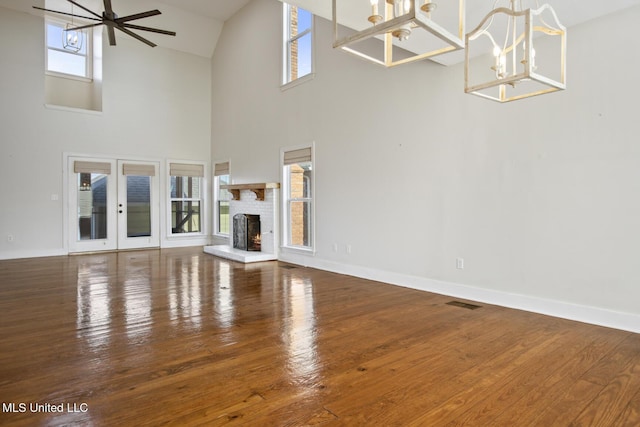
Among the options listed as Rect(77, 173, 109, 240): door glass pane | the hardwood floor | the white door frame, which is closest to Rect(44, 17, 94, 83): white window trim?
the white door frame

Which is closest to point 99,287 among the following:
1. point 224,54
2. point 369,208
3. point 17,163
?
point 369,208

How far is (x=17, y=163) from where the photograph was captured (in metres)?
7.50

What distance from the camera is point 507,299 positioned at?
165 inches

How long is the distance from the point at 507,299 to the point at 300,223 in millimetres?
3909

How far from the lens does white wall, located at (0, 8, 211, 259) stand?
24.4ft

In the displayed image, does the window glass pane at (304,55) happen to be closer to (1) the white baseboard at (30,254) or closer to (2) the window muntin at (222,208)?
(2) the window muntin at (222,208)

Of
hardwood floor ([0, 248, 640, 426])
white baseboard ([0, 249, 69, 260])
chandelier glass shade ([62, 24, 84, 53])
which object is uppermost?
chandelier glass shade ([62, 24, 84, 53])

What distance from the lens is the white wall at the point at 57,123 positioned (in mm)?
7434

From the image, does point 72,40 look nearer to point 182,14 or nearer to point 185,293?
point 182,14

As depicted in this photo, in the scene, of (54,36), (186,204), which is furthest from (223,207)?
(54,36)

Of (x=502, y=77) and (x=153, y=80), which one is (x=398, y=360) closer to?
(x=502, y=77)

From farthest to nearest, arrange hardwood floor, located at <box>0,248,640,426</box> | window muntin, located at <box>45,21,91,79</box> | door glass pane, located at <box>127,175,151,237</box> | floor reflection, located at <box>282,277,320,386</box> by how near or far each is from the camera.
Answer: door glass pane, located at <box>127,175,151,237</box>, window muntin, located at <box>45,21,91,79</box>, floor reflection, located at <box>282,277,320,386</box>, hardwood floor, located at <box>0,248,640,426</box>

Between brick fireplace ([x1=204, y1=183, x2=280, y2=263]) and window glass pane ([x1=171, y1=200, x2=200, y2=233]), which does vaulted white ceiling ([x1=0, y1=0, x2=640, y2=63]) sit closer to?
brick fireplace ([x1=204, y1=183, x2=280, y2=263])

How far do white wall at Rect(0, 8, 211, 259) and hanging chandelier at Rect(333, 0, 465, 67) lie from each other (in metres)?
5.24
